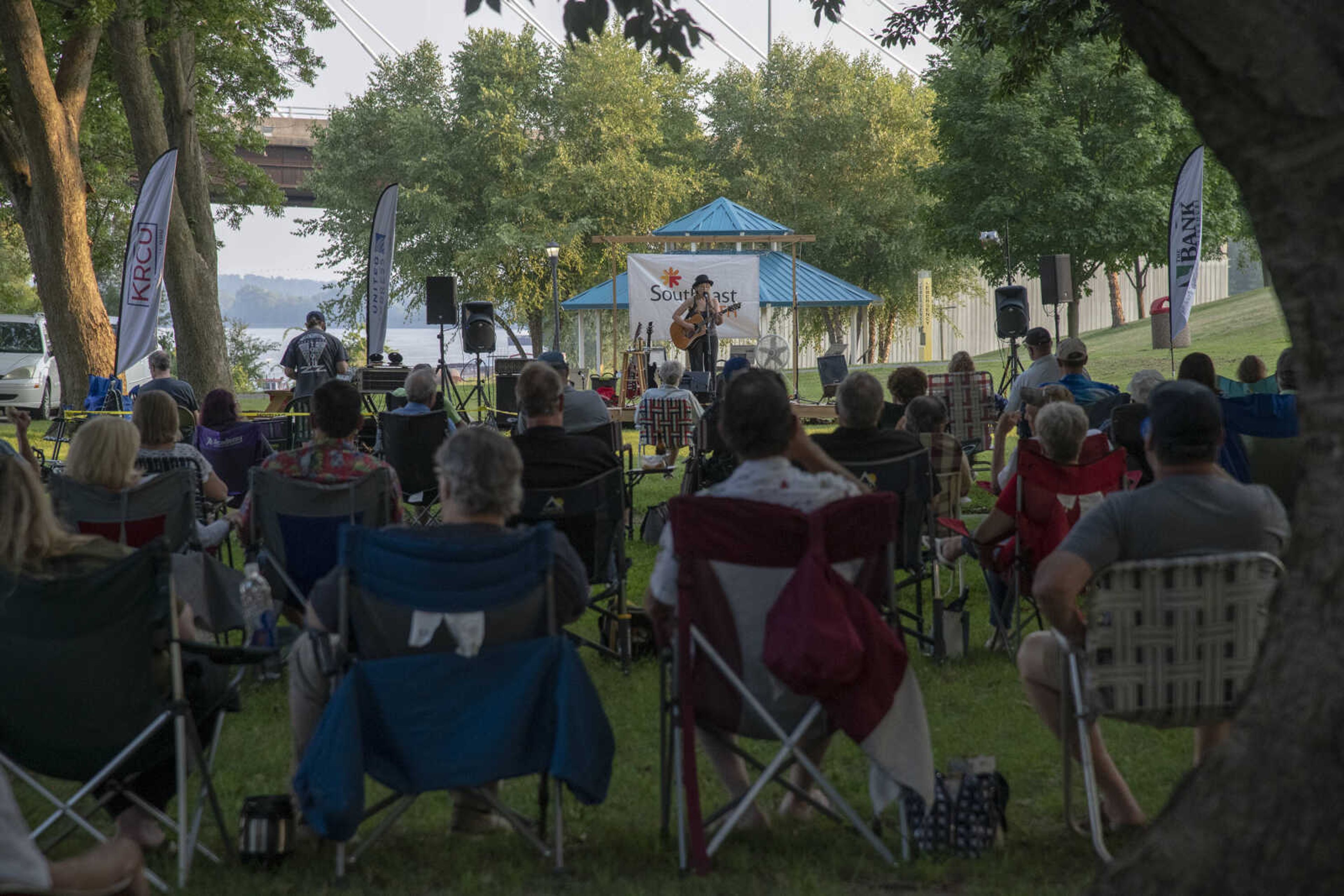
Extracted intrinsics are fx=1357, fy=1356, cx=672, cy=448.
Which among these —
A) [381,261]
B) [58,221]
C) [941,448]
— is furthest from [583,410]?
[58,221]

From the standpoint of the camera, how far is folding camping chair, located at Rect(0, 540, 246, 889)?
3078mm

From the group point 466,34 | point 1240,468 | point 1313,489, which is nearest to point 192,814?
point 1313,489

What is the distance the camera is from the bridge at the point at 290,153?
4481cm

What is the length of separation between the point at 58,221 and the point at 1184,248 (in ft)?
38.4

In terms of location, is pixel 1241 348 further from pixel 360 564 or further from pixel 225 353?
pixel 360 564

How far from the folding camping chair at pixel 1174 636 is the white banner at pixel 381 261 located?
10893 millimetres

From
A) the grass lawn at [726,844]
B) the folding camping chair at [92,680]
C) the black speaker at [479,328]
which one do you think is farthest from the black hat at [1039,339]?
the black speaker at [479,328]

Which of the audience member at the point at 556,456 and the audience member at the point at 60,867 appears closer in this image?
the audience member at the point at 60,867

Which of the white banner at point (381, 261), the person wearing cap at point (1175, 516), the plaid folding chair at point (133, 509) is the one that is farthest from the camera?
the white banner at point (381, 261)

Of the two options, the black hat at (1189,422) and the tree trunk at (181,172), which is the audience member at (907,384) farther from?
the tree trunk at (181,172)

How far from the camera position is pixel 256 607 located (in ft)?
14.8

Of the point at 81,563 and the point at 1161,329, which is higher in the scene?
the point at 1161,329

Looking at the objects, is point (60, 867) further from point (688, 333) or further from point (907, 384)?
point (688, 333)

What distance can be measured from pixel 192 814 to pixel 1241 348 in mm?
25838
